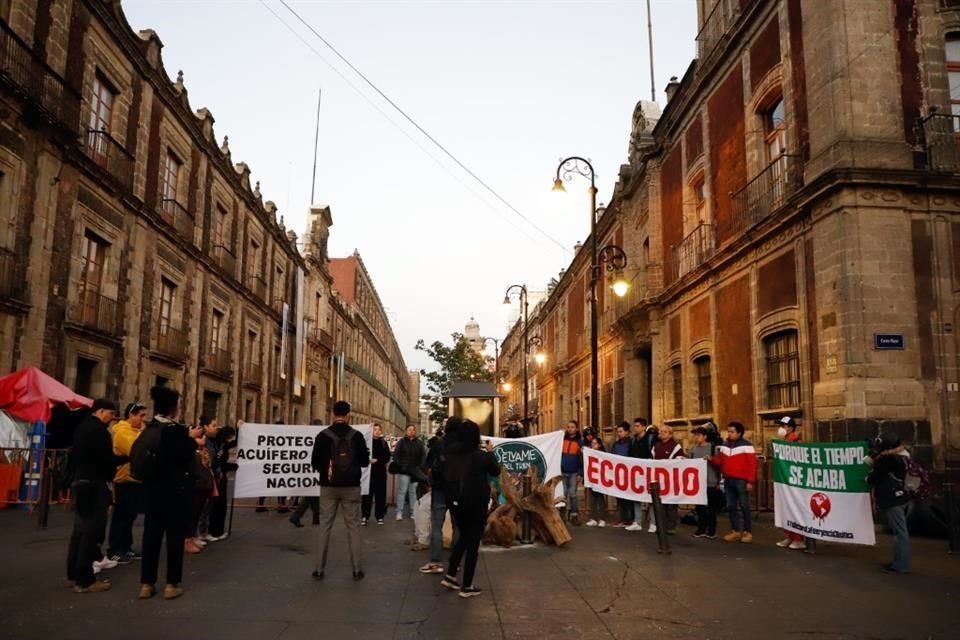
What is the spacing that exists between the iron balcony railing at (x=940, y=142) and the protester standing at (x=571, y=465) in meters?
7.62

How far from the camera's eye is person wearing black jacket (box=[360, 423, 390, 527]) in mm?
11977

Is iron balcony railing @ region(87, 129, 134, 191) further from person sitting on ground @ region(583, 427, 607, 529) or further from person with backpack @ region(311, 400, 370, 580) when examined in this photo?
person sitting on ground @ region(583, 427, 607, 529)

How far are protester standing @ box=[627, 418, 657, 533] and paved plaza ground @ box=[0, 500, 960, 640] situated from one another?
2.14m

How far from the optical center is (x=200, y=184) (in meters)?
23.9

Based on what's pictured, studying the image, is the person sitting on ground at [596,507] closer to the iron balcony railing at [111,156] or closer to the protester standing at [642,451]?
the protester standing at [642,451]

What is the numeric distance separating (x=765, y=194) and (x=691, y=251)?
4.54m

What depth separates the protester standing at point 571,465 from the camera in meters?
12.0

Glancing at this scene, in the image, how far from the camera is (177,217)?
71.8ft

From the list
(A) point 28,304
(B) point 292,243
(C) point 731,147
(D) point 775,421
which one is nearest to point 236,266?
(B) point 292,243

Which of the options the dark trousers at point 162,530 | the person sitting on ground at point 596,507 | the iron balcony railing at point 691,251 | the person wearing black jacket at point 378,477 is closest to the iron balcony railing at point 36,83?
the person wearing black jacket at point 378,477

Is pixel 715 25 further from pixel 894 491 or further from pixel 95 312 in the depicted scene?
pixel 95 312

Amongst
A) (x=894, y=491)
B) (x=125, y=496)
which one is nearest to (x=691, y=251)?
(x=894, y=491)

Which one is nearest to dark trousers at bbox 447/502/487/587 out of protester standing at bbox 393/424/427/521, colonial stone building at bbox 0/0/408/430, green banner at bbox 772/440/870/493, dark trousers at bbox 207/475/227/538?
dark trousers at bbox 207/475/227/538

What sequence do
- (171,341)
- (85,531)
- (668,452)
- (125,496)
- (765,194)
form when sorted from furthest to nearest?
(171,341) < (765,194) < (668,452) < (125,496) < (85,531)
